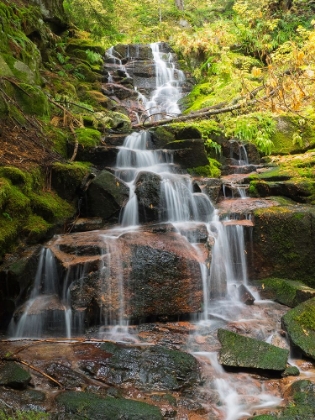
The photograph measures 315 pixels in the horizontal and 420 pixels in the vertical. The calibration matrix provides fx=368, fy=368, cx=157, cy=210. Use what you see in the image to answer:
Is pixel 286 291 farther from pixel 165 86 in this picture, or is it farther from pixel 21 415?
pixel 165 86

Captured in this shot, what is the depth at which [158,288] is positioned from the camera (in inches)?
213

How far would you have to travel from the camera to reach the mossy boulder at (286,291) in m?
5.88

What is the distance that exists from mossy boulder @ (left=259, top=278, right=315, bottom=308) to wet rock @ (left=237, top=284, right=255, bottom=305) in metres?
0.31

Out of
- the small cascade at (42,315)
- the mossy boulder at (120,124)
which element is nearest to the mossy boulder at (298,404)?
the small cascade at (42,315)

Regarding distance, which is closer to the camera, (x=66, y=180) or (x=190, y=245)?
(x=190, y=245)

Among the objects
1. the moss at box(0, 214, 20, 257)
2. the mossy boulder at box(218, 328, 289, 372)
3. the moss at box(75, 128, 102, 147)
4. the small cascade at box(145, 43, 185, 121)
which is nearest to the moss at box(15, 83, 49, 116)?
the moss at box(75, 128, 102, 147)

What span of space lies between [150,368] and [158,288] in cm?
150

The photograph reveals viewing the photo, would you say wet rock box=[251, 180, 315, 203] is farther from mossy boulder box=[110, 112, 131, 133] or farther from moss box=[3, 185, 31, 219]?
moss box=[3, 185, 31, 219]

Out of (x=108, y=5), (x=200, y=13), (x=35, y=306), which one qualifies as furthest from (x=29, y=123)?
(x=200, y=13)

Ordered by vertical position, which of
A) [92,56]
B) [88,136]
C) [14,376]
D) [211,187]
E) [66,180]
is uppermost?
[92,56]

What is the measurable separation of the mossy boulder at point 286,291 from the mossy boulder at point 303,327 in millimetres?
617

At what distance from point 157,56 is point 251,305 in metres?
16.8

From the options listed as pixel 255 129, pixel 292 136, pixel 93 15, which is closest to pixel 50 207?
pixel 255 129

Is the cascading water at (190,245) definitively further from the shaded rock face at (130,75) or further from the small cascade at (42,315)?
the shaded rock face at (130,75)
